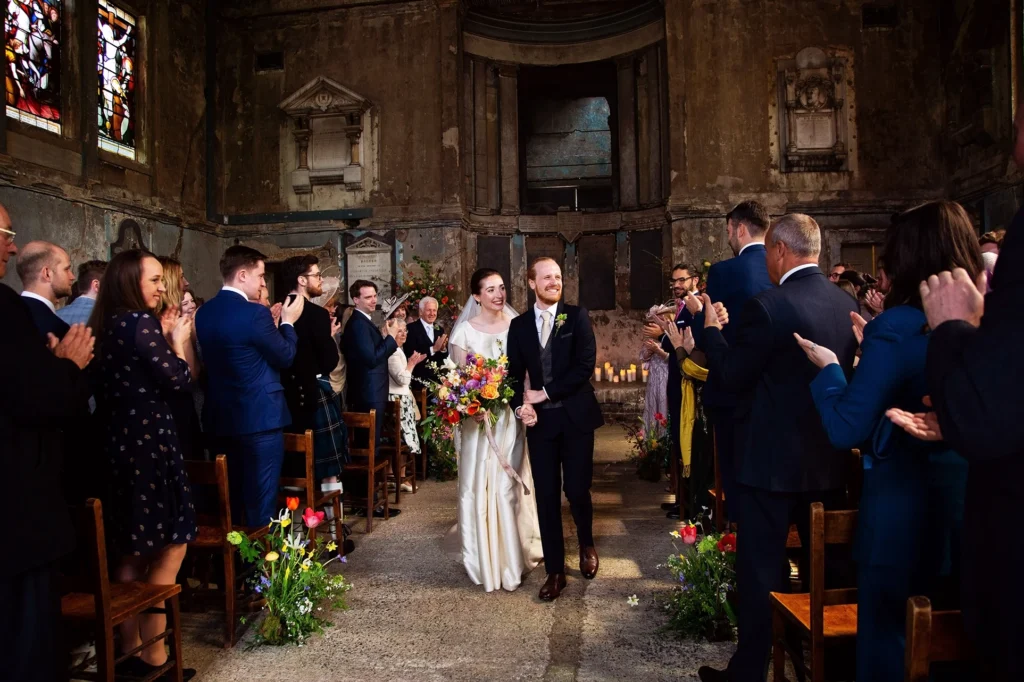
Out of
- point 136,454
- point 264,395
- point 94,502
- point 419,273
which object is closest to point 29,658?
point 94,502

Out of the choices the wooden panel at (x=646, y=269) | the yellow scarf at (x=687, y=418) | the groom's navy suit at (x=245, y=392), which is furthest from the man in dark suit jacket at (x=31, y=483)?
the wooden panel at (x=646, y=269)

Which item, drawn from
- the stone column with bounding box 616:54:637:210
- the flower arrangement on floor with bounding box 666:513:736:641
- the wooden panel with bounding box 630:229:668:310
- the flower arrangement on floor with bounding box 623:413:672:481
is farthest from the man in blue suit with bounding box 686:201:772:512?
the stone column with bounding box 616:54:637:210

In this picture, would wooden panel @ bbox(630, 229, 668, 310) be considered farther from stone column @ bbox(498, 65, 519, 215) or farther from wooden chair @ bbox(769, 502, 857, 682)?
wooden chair @ bbox(769, 502, 857, 682)

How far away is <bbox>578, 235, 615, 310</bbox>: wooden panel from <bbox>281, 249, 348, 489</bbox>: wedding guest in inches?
370

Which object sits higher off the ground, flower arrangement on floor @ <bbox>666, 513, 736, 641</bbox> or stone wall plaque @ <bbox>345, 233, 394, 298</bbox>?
stone wall plaque @ <bbox>345, 233, 394, 298</bbox>

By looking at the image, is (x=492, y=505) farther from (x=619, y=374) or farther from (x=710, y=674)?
(x=619, y=374)

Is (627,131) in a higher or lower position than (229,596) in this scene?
higher

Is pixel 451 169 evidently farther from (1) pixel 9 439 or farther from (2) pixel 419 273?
(1) pixel 9 439

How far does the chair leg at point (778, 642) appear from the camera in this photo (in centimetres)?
263

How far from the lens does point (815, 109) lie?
12.3 metres

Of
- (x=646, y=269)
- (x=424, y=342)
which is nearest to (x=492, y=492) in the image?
(x=424, y=342)

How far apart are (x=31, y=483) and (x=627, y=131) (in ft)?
44.9

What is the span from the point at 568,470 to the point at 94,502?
2.54 m

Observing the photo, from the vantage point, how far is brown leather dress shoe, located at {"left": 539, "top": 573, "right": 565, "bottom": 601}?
4.13m
